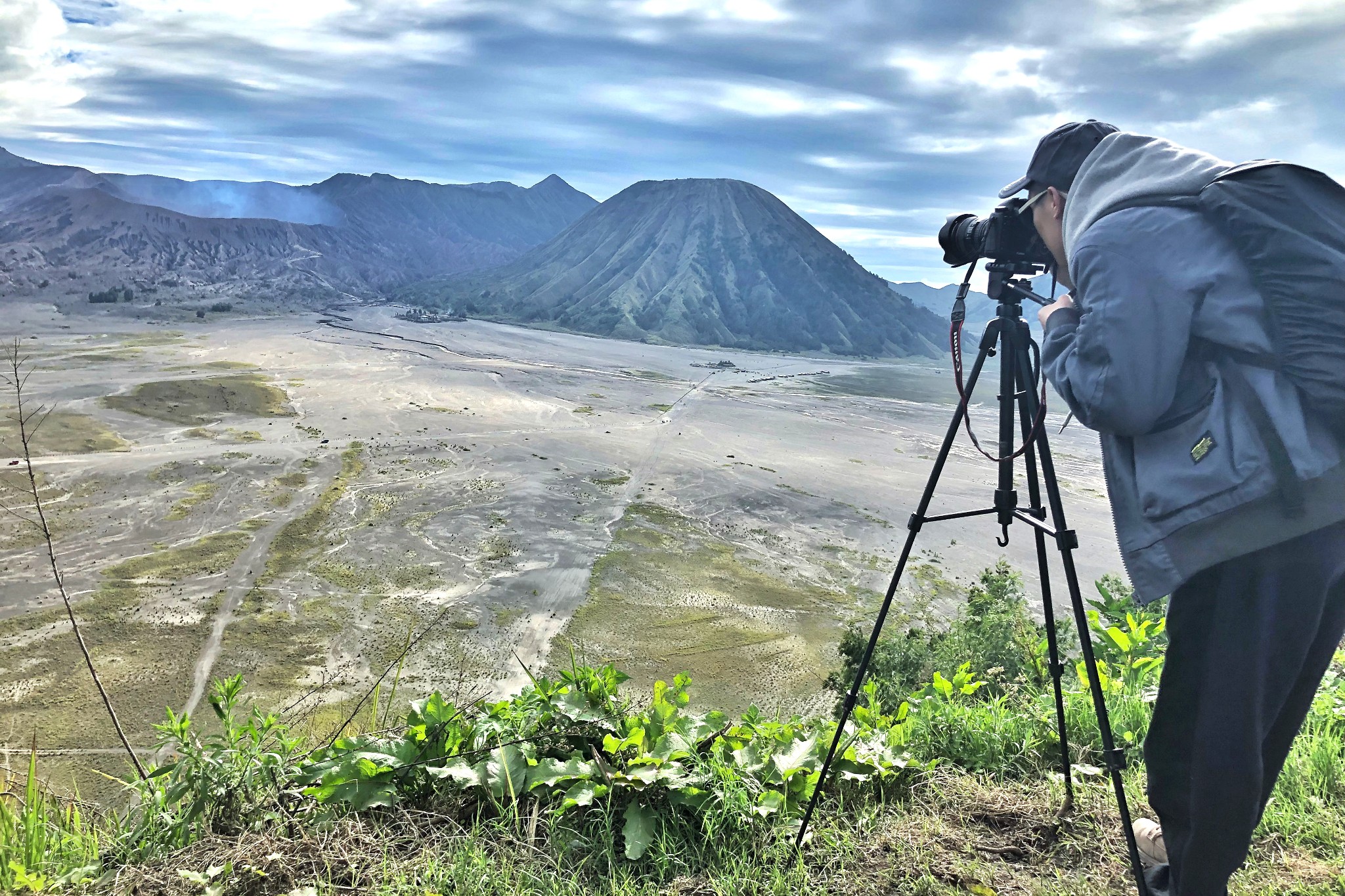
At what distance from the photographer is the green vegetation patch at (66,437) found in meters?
24.9

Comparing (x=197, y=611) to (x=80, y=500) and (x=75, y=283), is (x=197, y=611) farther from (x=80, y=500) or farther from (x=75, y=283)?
(x=75, y=283)

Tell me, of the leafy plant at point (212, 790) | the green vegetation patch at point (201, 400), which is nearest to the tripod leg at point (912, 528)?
the leafy plant at point (212, 790)

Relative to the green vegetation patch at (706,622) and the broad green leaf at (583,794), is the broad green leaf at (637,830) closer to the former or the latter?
the broad green leaf at (583,794)

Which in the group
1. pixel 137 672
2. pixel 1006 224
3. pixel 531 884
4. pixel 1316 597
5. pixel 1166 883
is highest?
pixel 1006 224

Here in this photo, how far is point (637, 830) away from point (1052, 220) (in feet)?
6.63

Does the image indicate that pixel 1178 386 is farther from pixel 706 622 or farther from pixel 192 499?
pixel 192 499

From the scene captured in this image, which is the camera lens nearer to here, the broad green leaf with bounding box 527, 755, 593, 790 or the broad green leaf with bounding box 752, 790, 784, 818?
the broad green leaf with bounding box 752, 790, 784, 818

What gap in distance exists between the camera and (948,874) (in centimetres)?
221

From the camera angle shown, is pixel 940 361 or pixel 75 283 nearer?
pixel 75 283

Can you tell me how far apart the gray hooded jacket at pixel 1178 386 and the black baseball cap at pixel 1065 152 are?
0.23m

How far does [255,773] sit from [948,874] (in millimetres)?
2070

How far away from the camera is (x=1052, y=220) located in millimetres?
1936

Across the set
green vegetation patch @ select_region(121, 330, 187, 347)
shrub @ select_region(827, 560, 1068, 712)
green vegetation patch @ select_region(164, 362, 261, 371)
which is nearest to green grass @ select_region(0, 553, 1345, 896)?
shrub @ select_region(827, 560, 1068, 712)

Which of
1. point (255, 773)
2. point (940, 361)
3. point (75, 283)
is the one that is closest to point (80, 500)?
point (255, 773)
